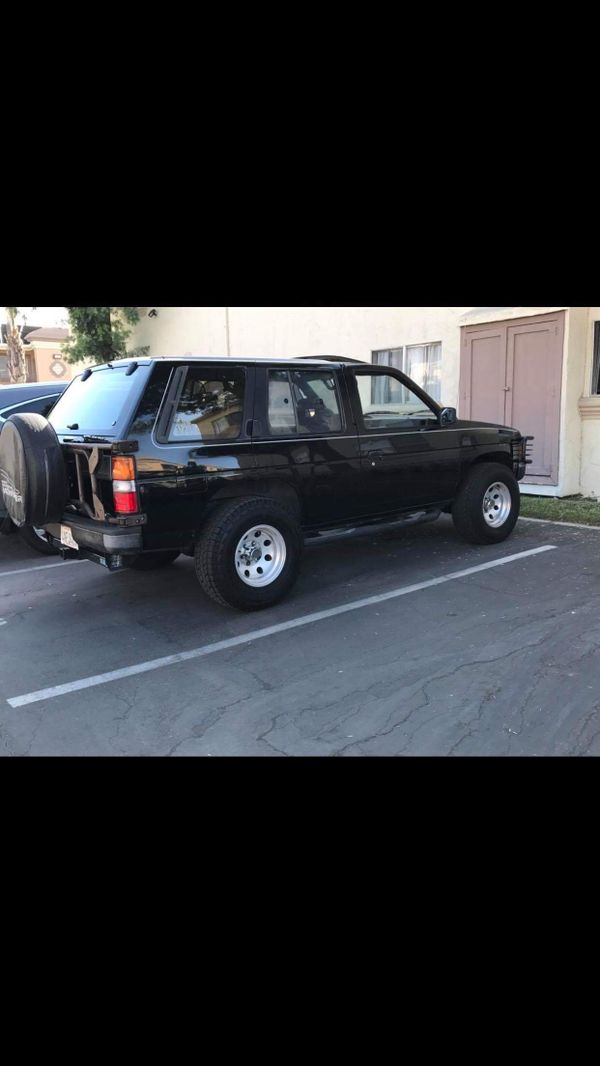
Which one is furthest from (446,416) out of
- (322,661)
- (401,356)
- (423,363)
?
(401,356)

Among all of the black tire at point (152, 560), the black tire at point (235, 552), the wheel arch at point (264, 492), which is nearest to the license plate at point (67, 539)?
the black tire at point (152, 560)

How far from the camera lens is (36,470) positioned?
4.99 metres

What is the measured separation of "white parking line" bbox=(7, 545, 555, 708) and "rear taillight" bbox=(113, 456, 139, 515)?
1.07 metres

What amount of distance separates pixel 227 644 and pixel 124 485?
1.31 m

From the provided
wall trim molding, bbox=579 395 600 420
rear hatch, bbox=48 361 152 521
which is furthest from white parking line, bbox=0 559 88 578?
wall trim molding, bbox=579 395 600 420

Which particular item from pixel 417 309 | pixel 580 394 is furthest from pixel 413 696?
pixel 417 309

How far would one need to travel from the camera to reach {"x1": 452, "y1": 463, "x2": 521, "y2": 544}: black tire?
6.96 metres

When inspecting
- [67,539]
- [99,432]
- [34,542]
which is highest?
[99,432]

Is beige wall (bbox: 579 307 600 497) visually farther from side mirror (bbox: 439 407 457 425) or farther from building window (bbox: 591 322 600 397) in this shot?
side mirror (bbox: 439 407 457 425)

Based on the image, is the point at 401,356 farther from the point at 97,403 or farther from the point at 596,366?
the point at 97,403

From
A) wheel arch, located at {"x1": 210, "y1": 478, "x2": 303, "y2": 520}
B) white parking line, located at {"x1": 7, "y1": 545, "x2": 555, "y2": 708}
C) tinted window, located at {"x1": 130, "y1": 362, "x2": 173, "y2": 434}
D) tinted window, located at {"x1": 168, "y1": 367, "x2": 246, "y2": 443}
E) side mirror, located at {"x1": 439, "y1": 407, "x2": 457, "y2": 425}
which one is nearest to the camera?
white parking line, located at {"x1": 7, "y1": 545, "x2": 555, "y2": 708}

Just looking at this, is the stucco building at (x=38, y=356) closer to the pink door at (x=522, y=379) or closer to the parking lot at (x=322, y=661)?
the pink door at (x=522, y=379)

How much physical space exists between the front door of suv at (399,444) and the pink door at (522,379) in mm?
3174

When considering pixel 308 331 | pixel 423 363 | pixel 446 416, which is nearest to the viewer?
pixel 446 416
